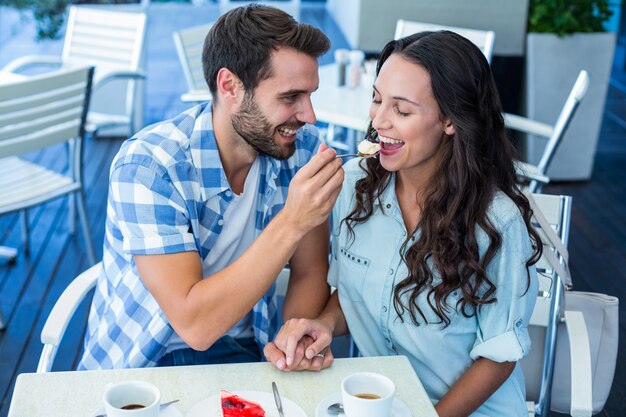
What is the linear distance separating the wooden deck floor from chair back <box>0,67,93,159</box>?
2.17 feet

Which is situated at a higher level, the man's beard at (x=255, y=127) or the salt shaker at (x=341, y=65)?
the man's beard at (x=255, y=127)

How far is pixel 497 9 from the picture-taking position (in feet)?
15.6

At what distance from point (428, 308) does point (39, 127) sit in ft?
5.75

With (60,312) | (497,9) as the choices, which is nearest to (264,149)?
(60,312)

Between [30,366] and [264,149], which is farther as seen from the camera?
[30,366]

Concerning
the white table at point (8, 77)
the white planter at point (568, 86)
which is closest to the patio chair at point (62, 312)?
the white table at point (8, 77)

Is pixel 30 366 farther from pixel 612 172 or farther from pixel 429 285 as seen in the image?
pixel 612 172

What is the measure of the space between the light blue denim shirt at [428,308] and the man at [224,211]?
0.38ft

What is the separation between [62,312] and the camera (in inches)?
68.5

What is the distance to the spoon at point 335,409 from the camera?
1.33 m

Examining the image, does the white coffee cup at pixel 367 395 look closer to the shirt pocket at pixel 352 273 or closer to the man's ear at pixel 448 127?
the shirt pocket at pixel 352 273

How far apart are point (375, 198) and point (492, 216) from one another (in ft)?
0.85

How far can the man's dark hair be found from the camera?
170cm

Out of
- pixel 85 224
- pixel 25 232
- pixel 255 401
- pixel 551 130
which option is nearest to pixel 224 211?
pixel 255 401
